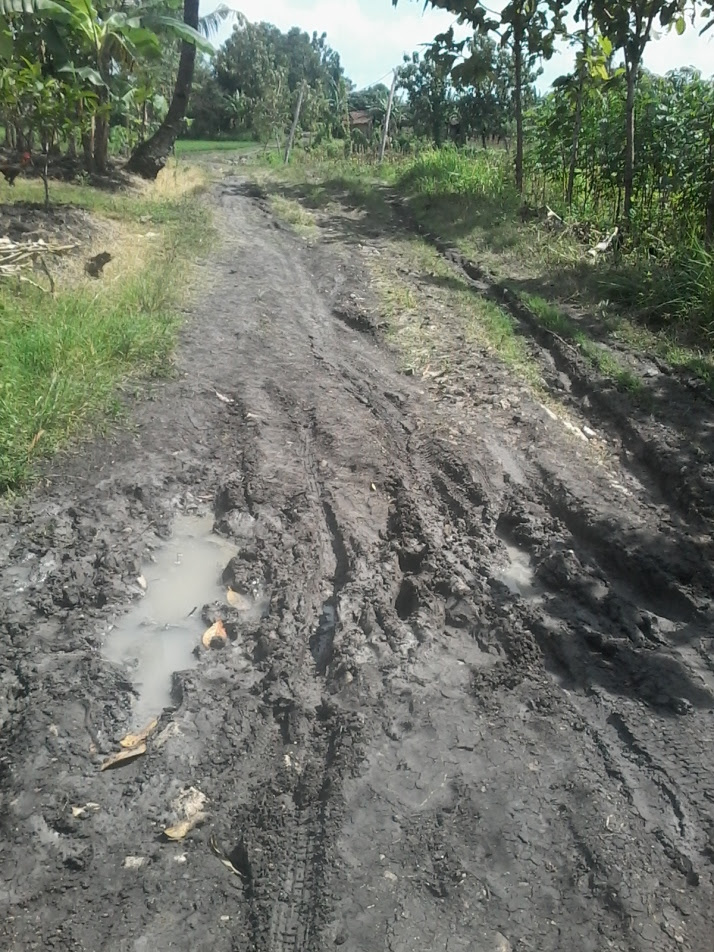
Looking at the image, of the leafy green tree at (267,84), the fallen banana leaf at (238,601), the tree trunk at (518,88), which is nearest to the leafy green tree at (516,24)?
the tree trunk at (518,88)

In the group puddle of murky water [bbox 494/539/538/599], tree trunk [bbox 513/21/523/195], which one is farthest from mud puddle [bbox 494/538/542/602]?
tree trunk [bbox 513/21/523/195]

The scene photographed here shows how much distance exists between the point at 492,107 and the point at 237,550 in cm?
2807

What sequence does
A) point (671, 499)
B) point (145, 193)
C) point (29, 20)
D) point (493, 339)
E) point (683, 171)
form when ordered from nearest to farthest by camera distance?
1. point (671, 499)
2. point (493, 339)
3. point (683, 171)
4. point (29, 20)
5. point (145, 193)

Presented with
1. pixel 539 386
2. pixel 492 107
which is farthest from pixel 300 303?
pixel 492 107

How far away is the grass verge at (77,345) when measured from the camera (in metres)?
4.99

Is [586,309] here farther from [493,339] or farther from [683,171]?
[683,171]

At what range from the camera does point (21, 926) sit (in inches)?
91.4

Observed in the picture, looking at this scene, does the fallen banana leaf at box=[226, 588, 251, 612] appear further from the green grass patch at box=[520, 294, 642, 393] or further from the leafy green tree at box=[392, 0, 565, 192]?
the leafy green tree at box=[392, 0, 565, 192]

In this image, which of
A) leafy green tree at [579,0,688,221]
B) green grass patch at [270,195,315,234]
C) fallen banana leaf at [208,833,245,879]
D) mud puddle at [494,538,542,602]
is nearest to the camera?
fallen banana leaf at [208,833,245,879]

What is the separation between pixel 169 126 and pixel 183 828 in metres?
15.3

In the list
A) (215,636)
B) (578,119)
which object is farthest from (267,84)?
(215,636)

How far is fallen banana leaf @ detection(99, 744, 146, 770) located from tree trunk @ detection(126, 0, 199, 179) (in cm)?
1437

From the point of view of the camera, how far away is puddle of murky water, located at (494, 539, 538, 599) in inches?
159

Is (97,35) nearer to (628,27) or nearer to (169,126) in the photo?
(169,126)
